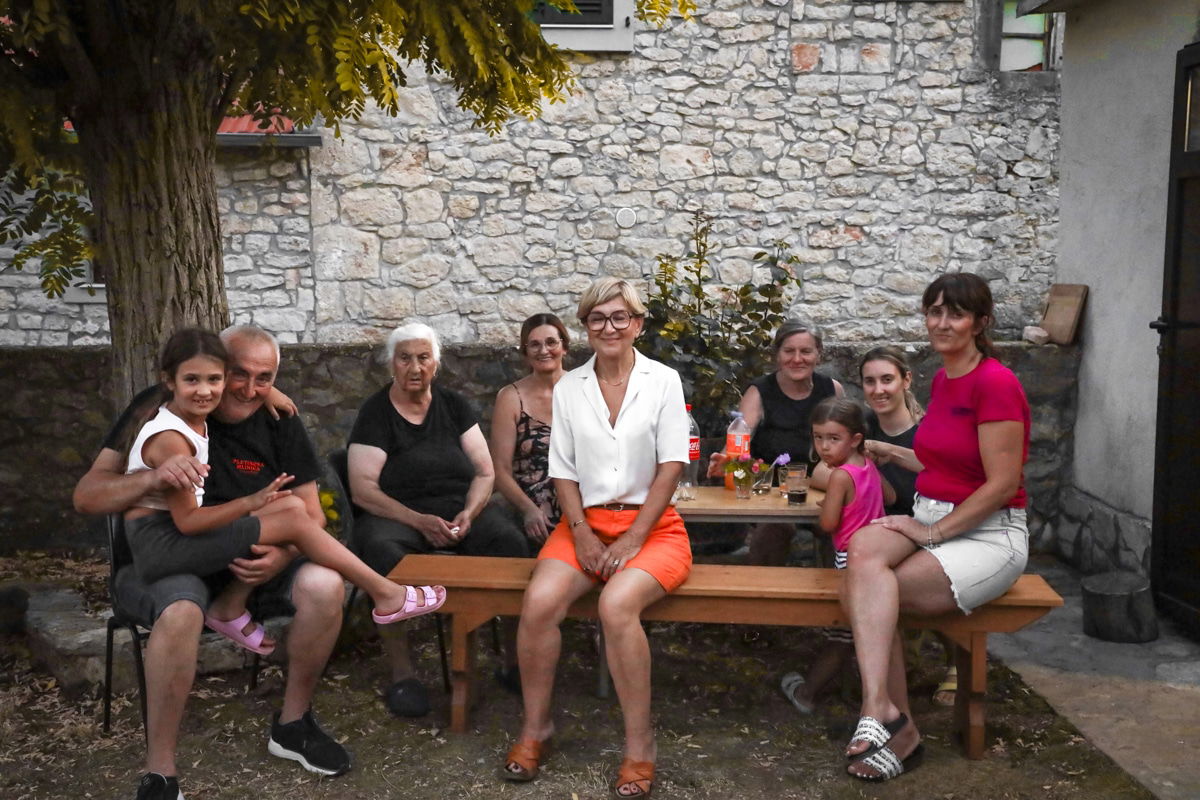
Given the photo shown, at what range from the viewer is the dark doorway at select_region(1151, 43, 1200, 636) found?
549 cm

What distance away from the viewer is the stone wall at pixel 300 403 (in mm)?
6973

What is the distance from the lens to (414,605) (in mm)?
4113

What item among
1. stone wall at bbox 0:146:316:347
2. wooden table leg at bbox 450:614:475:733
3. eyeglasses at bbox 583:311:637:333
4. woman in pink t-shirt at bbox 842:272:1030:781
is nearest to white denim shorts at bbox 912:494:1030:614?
woman in pink t-shirt at bbox 842:272:1030:781

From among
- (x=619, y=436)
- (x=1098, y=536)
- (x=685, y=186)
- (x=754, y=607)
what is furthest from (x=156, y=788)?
(x=685, y=186)

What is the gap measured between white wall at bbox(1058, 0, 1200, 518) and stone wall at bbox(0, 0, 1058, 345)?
660mm

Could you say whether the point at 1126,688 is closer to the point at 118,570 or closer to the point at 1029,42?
the point at 118,570

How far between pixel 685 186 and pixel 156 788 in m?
5.19

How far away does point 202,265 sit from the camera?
475cm

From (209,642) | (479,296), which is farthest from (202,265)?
(479,296)

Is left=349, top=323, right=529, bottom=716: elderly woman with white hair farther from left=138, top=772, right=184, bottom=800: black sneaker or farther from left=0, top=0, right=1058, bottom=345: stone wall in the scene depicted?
left=0, top=0, right=1058, bottom=345: stone wall

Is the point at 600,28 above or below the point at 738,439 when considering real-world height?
above

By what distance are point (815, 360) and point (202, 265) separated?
102 inches

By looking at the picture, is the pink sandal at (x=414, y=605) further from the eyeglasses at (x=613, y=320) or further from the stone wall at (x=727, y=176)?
the stone wall at (x=727, y=176)

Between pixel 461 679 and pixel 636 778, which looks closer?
pixel 636 778
